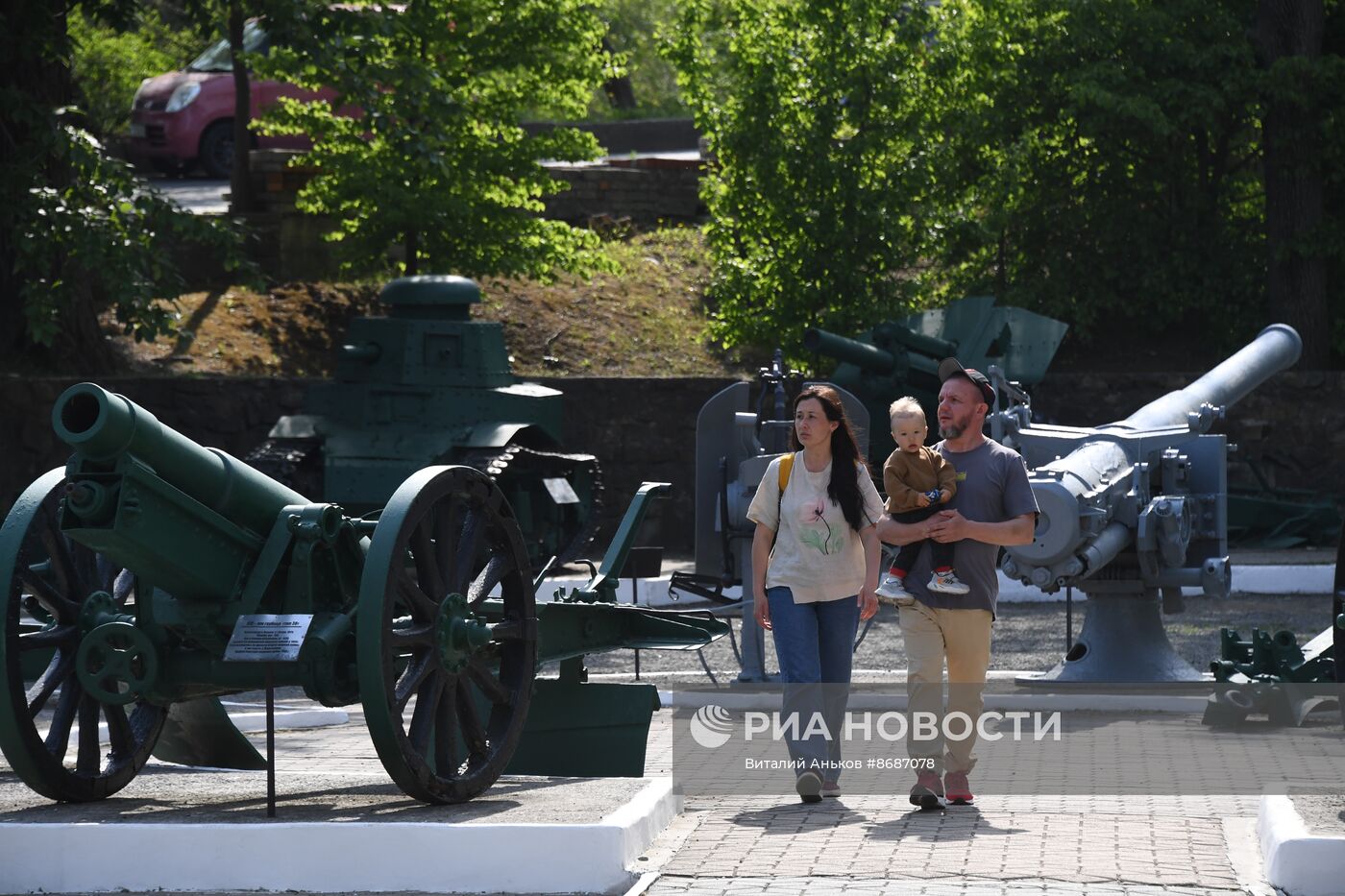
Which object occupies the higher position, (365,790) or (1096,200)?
(1096,200)

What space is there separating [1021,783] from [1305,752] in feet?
4.85

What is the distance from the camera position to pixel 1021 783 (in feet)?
26.2

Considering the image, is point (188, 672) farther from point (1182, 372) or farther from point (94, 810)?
point (1182, 372)

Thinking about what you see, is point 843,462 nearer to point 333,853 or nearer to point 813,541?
point 813,541

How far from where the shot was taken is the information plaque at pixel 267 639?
650 cm

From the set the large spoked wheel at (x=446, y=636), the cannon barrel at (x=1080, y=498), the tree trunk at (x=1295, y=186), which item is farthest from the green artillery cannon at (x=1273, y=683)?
the tree trunk at (x=1295, y=186)

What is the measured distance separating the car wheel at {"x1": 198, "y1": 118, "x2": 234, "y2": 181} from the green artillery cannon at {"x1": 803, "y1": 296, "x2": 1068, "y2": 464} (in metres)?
13.7

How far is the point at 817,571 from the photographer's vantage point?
7.32m

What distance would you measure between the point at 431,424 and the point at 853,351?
3.50m

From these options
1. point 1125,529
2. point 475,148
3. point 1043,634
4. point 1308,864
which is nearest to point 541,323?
point 475,148

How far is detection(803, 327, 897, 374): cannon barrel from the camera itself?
1631 cm

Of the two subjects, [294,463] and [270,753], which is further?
[294,463]

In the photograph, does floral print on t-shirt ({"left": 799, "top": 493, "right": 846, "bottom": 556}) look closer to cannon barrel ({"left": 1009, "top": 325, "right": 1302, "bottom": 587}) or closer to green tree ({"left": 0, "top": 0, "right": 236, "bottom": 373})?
cannon barrel ({"left": 1009, "top": 325, "right": 1302, "bottom": 587})

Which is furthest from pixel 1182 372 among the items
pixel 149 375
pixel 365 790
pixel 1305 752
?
pixel 365 790
